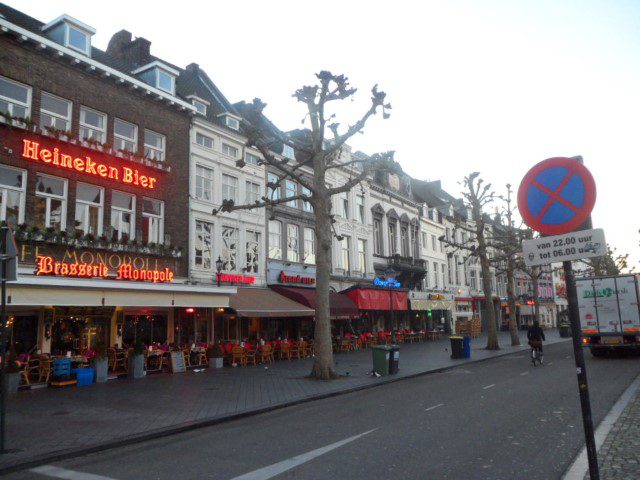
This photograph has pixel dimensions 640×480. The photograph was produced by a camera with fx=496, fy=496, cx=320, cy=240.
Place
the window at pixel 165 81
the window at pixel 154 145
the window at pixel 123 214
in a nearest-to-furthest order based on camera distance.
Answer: the window at pixel 123 214, the window at pixel 154 145, the window at pixel 165 81

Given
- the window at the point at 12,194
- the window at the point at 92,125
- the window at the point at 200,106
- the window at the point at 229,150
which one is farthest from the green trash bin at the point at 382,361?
the window at the point at 200,106

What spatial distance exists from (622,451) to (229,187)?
21134 mm

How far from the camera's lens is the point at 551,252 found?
394 cm

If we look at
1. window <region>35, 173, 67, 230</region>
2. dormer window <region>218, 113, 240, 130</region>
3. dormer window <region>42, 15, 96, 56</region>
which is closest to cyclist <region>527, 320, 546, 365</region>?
dormer window <region>218, 113, 240, 130</region>

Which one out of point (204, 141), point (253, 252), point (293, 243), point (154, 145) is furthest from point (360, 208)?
point (154, 145)

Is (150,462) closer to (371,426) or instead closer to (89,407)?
(371,426)

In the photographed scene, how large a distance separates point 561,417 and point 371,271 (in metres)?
27.1

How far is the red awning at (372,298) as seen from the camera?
30750 mm

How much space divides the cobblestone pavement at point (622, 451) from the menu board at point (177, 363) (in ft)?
48.3

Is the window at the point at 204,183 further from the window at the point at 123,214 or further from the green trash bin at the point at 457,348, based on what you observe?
the green trash bin at the point at 457,348

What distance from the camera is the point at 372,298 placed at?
3225 centimetres

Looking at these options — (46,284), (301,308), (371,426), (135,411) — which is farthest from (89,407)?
(301,308)

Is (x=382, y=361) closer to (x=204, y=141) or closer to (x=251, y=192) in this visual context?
(x=251, y=192)

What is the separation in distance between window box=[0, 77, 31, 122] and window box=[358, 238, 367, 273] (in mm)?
22863
